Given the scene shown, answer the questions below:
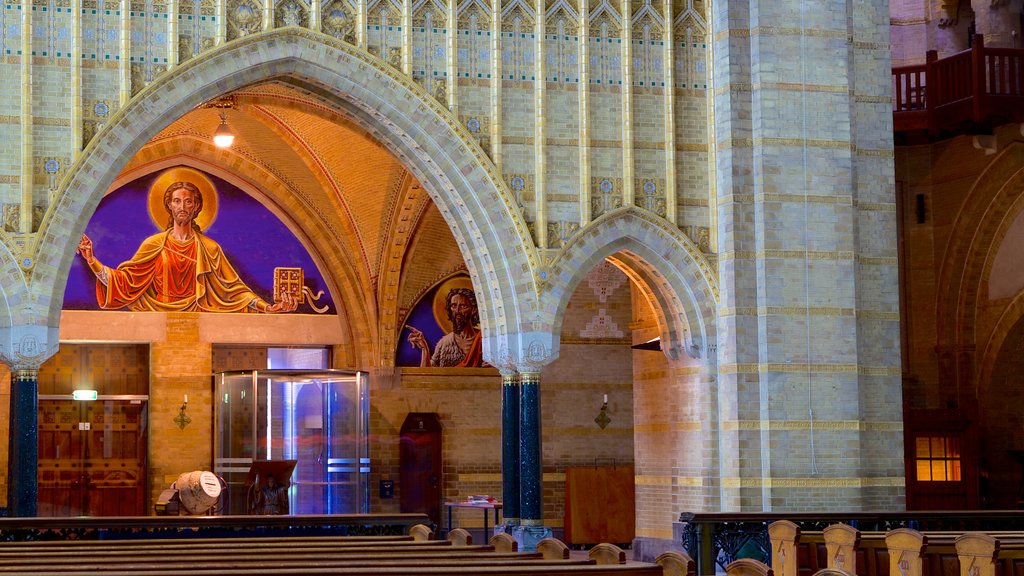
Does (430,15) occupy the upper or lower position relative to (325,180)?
upper

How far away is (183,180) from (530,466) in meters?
6.77

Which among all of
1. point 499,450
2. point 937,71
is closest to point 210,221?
point 499,450

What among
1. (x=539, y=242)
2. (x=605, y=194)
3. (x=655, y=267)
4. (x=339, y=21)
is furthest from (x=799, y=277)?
(x=339, y=21)

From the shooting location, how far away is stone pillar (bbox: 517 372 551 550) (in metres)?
14.6

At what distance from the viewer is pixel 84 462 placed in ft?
60.4

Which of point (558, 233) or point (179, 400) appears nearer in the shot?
point (558, 233)

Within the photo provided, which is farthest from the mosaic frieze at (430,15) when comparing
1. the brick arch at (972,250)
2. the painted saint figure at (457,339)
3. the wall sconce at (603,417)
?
the brick arch at (972,250)

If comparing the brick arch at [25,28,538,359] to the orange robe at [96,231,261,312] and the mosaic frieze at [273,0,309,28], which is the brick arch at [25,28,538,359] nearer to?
the mosaic frieze at [273,0,309,28]

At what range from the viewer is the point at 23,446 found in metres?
13.4

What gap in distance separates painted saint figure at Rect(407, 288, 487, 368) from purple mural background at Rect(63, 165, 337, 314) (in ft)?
4.35

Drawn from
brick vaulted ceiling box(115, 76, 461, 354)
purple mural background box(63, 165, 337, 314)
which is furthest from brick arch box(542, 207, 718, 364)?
purple mural background box(63, 165, 337, 314)

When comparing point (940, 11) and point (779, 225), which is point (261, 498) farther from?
point (940, 11)

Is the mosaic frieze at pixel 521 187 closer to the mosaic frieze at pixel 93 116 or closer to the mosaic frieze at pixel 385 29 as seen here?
the mosaic frieze at pixel 385 29

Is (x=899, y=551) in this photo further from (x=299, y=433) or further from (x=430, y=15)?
(x=299, y=433)
